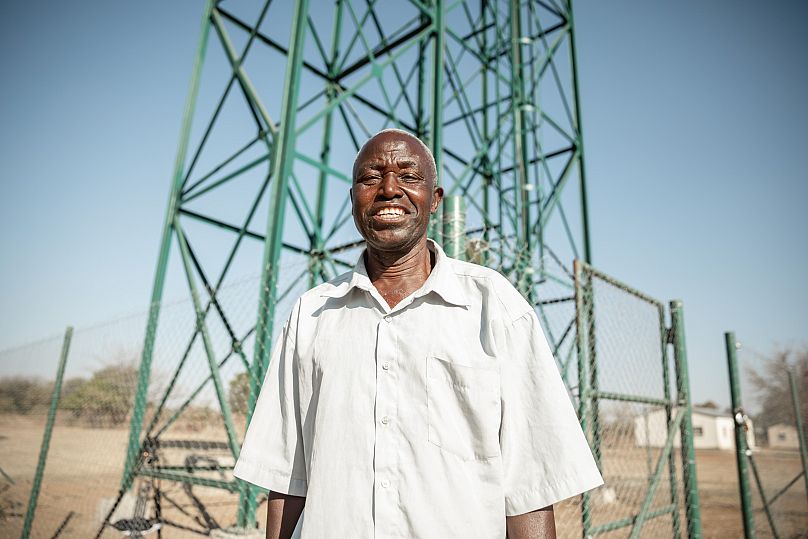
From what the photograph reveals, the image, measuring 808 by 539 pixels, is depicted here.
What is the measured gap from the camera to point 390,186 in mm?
1449

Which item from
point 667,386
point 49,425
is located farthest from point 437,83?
point 49,425

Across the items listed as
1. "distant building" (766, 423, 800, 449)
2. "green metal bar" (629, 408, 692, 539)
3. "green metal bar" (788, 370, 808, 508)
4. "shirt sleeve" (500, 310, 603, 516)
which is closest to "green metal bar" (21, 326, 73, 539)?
"green metal bar" (629, 408, 692, 539)

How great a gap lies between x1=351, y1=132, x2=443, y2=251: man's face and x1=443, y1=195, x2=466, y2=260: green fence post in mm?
1490

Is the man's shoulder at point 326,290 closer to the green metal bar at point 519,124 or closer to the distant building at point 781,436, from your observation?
the green metal bar at point 519,124

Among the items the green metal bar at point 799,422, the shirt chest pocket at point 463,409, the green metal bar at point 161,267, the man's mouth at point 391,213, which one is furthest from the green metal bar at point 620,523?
the green metal bar at point 161,267

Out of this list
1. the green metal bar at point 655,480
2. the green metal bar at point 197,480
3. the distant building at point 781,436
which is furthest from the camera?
the distant building at point 781,436

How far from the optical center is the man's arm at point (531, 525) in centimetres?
120

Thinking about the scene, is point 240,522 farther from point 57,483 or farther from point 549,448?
point 57,483

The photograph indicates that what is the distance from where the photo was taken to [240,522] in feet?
13.4

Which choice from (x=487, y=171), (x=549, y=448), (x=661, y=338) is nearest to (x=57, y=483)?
(x=487, y=171)

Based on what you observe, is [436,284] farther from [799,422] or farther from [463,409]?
[799,422]

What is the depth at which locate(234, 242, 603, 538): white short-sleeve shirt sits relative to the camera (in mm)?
1179

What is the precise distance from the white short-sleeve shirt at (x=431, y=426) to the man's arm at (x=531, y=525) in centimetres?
3

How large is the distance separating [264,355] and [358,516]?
3.00 metres
